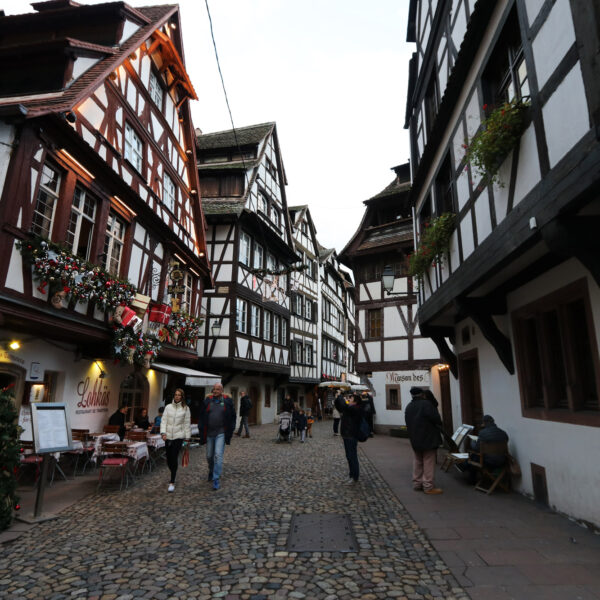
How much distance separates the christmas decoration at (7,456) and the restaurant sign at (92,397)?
5037 millimetres

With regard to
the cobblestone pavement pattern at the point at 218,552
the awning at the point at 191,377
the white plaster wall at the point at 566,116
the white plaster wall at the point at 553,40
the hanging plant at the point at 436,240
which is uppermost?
the white plaster wall at the point at 553,40

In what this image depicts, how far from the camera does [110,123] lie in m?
9.93

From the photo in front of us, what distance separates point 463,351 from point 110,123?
9.79 m

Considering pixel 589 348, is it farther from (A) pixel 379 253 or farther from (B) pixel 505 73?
(A) pixel 379 253

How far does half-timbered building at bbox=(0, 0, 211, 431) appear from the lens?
7.14 m

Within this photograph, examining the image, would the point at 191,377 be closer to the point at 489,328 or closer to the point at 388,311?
the point at 489,328

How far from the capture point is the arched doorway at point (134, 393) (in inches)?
495

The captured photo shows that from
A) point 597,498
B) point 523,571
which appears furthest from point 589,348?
point 523,571

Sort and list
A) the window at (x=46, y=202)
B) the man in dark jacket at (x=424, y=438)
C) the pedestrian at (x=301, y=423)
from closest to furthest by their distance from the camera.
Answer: the man in dark jacket at (x=424, y=438) → the window at (x=46, y=202) → the pedestrian at (x=301, y=423)

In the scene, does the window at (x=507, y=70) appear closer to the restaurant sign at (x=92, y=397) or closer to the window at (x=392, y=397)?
the restaurant sign at (x=92, y=397)

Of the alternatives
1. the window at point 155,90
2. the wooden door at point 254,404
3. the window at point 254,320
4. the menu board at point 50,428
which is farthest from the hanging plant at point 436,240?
the wooden door at point 254,404

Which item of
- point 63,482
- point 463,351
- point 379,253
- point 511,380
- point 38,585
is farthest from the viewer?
point 379,253

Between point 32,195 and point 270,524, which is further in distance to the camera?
point 32,195

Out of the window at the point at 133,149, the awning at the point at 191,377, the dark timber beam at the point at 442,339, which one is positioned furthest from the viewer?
the awning at the point at 191,377
